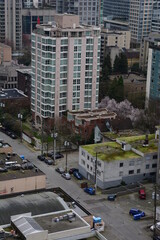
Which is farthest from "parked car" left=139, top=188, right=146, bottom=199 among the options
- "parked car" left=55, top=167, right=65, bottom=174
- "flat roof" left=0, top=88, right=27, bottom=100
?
"flat roof" left=0, top=88, right=27, bottom=100

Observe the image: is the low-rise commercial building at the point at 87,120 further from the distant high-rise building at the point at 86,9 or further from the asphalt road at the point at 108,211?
the distant high-rise building at the point at 86,9

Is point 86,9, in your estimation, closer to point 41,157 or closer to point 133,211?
point 41,157

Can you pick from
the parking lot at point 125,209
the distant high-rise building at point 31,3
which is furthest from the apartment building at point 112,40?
the parking lot at point 125,209

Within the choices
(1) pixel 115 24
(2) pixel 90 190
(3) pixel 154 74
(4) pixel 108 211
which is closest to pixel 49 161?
(2) pixel 90 190

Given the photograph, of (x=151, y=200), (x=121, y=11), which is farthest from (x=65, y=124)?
(x=121, y=11)

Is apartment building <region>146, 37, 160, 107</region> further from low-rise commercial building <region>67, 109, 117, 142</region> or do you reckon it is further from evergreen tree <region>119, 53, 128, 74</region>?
evergreen tree <region>119, 53, 128, 74</region>

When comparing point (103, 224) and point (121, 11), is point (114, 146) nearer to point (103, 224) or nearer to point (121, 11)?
point (103, 224)
